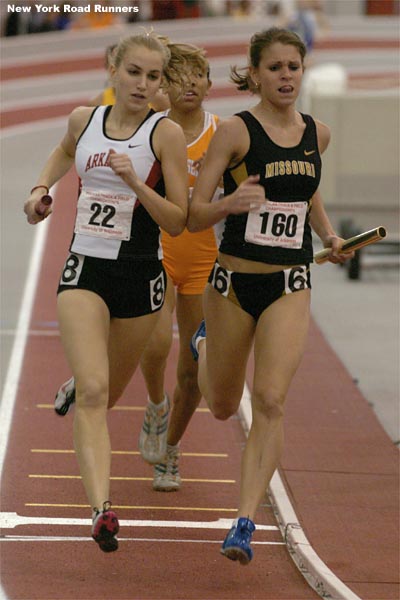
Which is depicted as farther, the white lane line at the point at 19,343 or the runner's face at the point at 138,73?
the white lane line at the point at 19,343

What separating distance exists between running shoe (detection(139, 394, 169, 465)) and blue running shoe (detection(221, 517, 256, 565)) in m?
1.78

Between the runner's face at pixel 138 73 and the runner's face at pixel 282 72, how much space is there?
0.49 m

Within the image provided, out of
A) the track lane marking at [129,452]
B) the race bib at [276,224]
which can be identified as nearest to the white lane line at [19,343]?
the track lane marking at [129,452]

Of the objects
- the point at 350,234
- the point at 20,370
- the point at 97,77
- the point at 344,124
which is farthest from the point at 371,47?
the point at 20,370

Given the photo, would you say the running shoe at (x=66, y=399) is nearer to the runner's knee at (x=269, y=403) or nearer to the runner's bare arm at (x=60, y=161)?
the runner's bare arm at (x=60, y=161)

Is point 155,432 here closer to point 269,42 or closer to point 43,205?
point 43,205

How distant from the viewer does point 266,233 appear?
6.01 m

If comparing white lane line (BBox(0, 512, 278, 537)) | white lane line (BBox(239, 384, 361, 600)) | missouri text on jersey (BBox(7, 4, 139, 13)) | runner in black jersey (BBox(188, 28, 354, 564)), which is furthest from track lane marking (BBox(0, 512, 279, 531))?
missouri text on jersey (BBox(7, 4, 139, 13))

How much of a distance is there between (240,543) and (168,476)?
7.06 ft

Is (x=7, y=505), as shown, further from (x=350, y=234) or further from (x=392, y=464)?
(x=350, y=234)

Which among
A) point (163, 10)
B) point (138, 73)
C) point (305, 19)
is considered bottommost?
point (163, 10)

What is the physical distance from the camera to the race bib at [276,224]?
19.6 feet

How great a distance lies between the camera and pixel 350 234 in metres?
15.3

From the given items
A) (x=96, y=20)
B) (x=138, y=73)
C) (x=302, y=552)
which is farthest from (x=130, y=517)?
(x=96, y=20)
